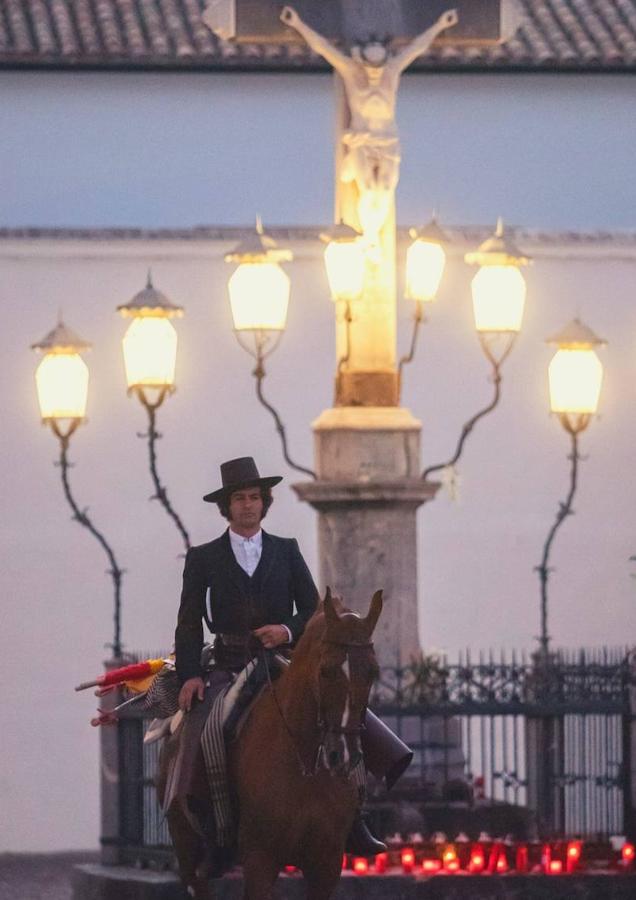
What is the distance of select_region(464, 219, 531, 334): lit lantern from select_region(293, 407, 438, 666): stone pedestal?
0.79m

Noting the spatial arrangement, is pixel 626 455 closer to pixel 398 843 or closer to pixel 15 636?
pixel 15 636

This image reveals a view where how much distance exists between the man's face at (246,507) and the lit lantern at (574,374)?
6.18 m

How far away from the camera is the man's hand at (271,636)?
37.6ft

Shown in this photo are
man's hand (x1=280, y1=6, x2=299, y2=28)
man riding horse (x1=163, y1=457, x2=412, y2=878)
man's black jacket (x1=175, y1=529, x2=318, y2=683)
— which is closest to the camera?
man riding horse (x1=163, y1=457, x2=412, y2=878)

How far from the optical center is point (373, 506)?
15859mm

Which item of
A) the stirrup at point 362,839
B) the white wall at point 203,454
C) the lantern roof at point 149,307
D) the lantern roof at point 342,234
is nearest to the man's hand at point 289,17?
the lantern roof at point 342,234

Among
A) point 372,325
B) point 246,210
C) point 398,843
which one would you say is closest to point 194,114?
point 246,210

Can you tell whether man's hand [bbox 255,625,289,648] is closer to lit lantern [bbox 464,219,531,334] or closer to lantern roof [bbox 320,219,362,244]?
lantern roof [bbox 320,219,362,244]

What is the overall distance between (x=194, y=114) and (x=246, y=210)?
992mm

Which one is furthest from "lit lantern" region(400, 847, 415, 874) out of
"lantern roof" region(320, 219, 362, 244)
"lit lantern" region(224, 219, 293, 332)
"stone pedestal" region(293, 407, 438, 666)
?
"lantern roof" region(320, 219, 362, 244)

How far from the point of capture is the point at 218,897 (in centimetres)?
1483

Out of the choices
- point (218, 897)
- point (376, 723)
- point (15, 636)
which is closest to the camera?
point (376, 723)

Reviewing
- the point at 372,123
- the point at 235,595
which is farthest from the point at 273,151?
the point at 235,595

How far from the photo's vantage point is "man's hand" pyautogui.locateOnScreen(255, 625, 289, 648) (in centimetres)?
1145
